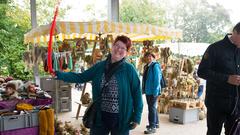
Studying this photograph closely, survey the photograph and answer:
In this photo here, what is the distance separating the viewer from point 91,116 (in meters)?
2.17

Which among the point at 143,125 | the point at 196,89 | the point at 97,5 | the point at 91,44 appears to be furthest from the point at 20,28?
the point at 196,89

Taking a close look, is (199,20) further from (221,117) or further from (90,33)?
(221,117)

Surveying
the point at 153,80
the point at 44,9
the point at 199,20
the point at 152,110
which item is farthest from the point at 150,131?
the point at 199,20

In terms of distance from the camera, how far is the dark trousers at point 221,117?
88.1 inches

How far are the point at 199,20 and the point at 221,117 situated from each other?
5989 mm

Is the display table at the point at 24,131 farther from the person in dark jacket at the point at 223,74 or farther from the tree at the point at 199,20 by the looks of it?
the tree at the point at 199,20

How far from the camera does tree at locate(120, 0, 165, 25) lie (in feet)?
24.6

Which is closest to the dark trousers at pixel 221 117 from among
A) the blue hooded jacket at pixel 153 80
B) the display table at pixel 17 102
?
the display table at pixel 17 102

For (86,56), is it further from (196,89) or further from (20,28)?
(20,28)

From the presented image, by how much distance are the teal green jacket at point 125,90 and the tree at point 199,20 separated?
5698 millimetres

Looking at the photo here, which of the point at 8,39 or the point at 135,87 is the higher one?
the point at 8,39

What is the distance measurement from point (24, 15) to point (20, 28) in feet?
1.19

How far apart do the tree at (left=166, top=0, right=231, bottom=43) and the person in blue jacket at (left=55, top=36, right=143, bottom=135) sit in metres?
5.70

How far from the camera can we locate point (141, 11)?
7492mm
